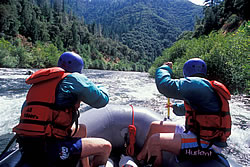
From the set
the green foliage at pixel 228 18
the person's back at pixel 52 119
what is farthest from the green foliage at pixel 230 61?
the green foliage at pixel 228 18

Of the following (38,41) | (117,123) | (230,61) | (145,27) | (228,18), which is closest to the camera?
(117,123)

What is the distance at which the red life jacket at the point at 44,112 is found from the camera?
1466 mm

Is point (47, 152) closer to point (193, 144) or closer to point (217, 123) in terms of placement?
point (193, 144)

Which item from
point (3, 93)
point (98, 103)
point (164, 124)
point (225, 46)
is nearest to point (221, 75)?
point (225, 46)

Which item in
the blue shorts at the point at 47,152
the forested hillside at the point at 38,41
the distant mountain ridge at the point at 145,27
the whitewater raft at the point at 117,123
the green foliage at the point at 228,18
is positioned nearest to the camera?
the blue shorts at the point at 47,152

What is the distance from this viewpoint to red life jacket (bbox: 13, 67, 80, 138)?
1.47 metres

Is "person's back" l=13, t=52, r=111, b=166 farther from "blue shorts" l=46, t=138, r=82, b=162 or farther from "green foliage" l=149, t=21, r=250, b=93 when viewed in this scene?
"green foliage" l=149, t=21, r=250, b=93

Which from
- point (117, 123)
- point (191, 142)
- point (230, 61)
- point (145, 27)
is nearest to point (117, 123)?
point (117, 123)

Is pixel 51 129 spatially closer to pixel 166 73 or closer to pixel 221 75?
pixel 166 73

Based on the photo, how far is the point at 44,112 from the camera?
1471mm

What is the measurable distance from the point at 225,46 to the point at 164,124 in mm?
9133

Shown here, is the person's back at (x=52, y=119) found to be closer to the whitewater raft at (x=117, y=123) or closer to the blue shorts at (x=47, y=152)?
the blue shorts at (x=47, y=152)

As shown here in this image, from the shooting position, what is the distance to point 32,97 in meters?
1.51

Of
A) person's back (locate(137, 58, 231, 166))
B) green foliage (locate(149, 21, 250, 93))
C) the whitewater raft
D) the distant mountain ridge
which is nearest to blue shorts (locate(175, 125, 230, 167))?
person's back (locate(137, 58, 231, 166))
